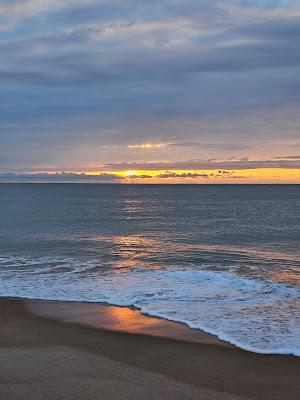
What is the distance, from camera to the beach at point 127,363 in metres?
8.73

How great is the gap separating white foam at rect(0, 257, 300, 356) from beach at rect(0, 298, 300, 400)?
96 cm

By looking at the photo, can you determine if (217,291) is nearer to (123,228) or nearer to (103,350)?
(103,350)

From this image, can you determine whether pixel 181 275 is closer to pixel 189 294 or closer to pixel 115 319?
pixel 189 294

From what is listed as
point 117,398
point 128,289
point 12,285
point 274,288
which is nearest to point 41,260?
point 12,285

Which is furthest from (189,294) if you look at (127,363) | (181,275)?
(127,363)

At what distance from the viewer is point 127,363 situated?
10594mm

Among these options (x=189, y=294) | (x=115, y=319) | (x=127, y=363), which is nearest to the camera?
(x=127, y=363)

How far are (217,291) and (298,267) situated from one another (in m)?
7.83

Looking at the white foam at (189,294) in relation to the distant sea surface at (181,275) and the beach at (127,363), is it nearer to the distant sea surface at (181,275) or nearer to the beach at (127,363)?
the distant sea surface at (181,275)

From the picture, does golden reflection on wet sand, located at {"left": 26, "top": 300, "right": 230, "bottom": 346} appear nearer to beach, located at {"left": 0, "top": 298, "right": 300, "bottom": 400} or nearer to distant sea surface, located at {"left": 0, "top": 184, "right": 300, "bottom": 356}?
beach, located at {"left": 0, "top": 298, "right": 300, "bottom": 400}

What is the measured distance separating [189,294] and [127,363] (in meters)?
7.53

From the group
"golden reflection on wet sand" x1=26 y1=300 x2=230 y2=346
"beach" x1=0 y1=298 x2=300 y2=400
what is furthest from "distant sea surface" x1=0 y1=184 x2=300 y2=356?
"beach" x1=0 y1=298 x2=300 y2=400

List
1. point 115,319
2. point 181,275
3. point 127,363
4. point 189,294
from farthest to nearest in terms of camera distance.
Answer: point 181,275
point 189,294
point 115,319
point 127,363

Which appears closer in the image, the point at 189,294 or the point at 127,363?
the point at 127,363
